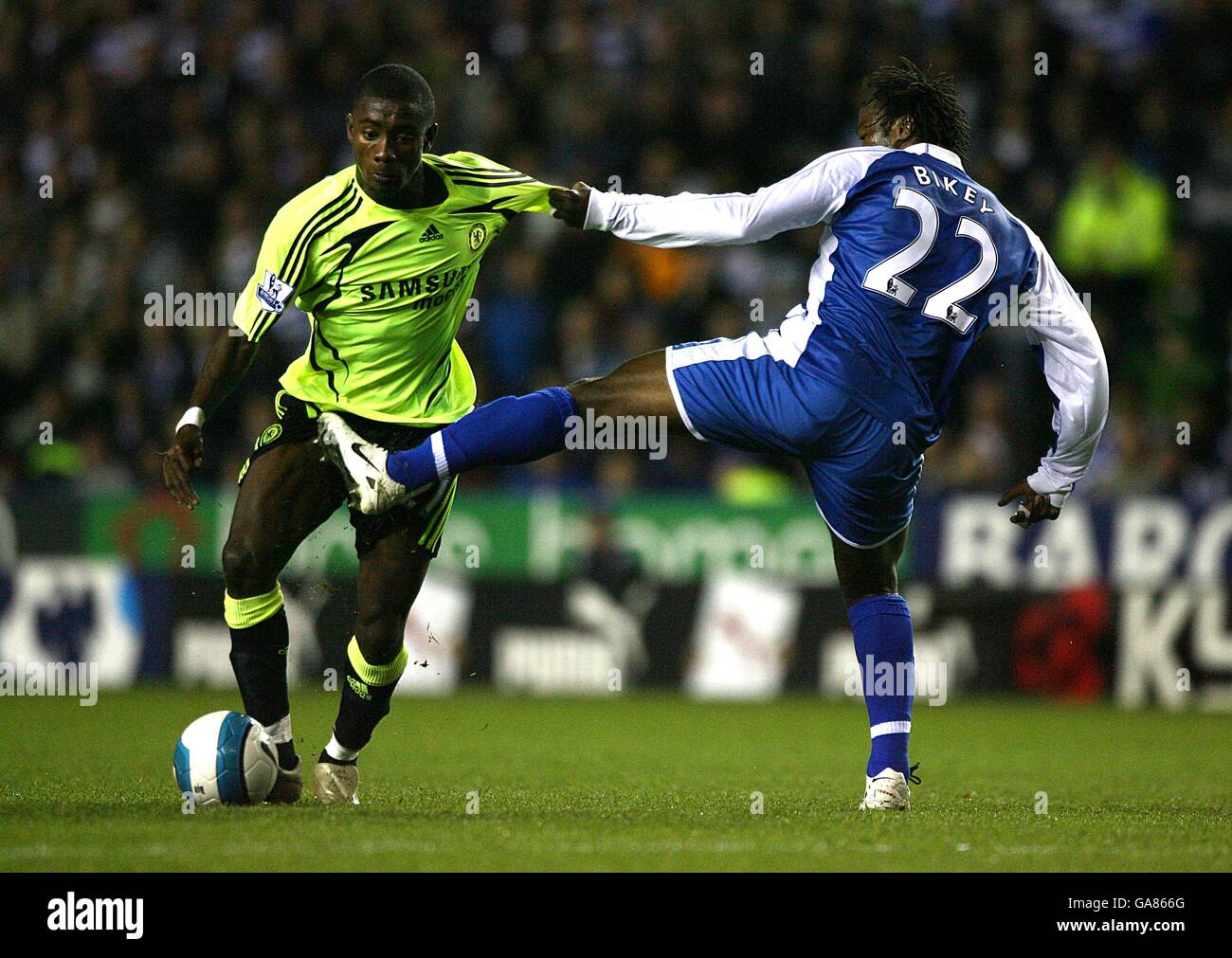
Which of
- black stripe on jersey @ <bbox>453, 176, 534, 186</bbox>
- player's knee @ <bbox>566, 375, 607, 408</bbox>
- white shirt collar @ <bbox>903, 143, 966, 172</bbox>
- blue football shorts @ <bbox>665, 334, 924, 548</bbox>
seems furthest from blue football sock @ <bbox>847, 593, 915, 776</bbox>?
black stripe on jersey @ <bbox>453, 176, 534, 186</bbox>

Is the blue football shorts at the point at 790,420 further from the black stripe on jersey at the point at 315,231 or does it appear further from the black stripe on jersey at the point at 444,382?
the black stripe on jersey at the point at 315,231

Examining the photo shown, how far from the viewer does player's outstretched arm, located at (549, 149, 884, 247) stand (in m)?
5.21

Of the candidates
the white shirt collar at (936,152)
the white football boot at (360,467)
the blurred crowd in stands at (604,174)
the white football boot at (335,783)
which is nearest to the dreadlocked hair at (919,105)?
the white shirt collar at (936,152)

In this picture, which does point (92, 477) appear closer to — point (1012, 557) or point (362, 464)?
point (1012, 557)

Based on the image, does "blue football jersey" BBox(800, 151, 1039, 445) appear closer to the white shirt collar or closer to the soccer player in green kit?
the white shirt collar

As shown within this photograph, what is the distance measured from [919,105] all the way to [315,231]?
6.64ft

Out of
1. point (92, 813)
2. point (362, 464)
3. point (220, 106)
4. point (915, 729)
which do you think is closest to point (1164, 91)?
point (915, 729)

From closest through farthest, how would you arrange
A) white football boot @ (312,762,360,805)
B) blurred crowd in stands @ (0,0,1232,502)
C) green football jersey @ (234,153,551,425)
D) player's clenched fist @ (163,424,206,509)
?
1. player's clenched fist @ (163,424,206,509)
2. green football jersey @ (234,153,551,425)
3. white football boot @ (312,762,360,805)
4. blurred crowd in stands @ (0,0,1232,502)

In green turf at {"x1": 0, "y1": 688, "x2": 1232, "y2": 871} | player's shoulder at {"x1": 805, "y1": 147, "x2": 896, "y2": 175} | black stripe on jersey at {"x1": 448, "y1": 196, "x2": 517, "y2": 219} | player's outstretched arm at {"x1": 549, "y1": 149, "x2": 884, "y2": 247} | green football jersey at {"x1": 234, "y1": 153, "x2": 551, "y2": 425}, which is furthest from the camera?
black stripe on jersey at {"x1": 448, "y1": 196, "x2": 517, "y2": 219}

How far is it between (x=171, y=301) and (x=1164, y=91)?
→ 7516 mm

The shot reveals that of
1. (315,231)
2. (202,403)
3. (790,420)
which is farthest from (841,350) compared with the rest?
(202,403)

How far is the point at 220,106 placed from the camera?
543 inches

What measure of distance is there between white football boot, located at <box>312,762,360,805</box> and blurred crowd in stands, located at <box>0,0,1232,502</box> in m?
5.30

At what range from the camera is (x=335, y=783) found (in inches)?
227
